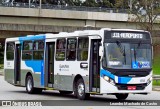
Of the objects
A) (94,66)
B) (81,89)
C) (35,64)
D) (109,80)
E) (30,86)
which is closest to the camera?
(109,80)

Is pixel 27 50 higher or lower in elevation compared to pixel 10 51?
higher

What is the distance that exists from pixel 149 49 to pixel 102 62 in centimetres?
214

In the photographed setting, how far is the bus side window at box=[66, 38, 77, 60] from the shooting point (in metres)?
21.6

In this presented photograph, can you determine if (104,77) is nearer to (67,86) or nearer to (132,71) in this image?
(132,71)

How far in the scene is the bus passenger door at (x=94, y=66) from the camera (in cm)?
1997

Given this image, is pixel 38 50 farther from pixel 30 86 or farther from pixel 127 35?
pixel 127 35

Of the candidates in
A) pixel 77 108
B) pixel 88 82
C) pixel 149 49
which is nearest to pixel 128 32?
pixel 149 49

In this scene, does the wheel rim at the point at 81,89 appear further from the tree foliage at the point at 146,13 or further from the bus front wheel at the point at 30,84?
the tree foliage at the point at 146,13

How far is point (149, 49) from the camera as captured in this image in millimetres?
20375

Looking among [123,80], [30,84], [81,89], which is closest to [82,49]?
[81,89]

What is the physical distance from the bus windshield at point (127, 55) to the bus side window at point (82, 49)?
1241 millimetres

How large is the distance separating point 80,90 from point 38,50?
15.4 ft

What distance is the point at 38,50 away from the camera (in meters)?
24.8

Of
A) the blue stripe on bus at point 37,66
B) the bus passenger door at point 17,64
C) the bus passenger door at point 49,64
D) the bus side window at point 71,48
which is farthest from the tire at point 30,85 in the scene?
the bus side window at point 71,48
